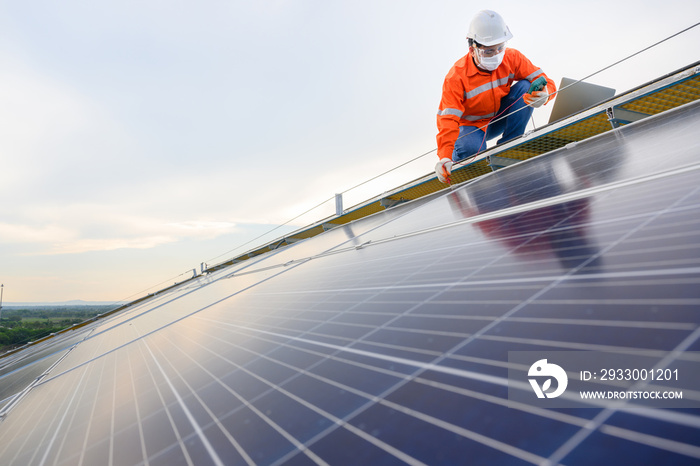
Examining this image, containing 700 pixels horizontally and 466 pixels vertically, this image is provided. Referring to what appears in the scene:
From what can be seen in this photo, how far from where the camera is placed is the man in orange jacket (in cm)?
757

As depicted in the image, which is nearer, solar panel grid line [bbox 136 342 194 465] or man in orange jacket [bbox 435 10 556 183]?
solar panel grid line [bbox 136 342 194 465]

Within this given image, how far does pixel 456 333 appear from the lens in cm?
160

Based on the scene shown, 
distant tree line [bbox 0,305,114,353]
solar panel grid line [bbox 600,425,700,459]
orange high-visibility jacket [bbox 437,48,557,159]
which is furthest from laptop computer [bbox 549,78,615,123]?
distant tree line [bbox 0,305,114,353]

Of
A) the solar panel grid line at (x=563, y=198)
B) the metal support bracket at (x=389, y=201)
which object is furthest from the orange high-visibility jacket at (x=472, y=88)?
the metal support bracket at (x=389, y=201)

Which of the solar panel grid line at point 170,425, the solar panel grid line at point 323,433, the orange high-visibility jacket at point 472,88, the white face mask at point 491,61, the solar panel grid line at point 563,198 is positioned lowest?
the solar panel grid line at point 170,425

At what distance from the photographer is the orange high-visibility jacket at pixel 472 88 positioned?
7.63 m

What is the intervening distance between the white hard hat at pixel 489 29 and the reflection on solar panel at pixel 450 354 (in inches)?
185

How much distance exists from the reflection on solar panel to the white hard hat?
4.71 m

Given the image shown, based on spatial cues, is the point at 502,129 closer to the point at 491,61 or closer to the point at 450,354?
the point at 491,61

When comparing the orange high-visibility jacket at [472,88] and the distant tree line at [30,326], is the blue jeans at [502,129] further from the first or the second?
the distant tree line at [30,326]

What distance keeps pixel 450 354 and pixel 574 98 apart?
28.4 ft

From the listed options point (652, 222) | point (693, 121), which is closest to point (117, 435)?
point (652, 222)

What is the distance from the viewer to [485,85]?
26.1ft

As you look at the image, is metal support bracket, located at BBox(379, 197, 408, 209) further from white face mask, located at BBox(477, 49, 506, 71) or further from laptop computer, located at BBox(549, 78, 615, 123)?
white face mask, located at BBox(477, 49, 506, 71)
